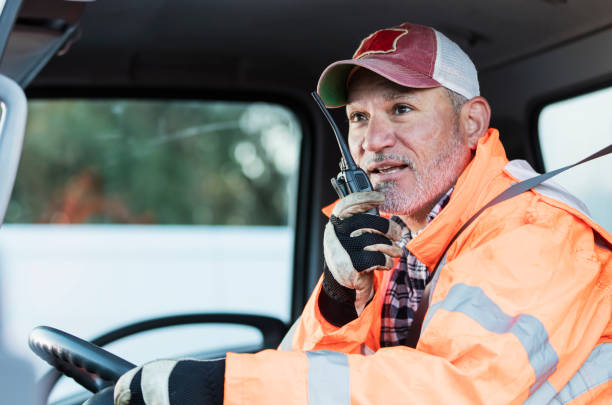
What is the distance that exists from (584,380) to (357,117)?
2.86 ft

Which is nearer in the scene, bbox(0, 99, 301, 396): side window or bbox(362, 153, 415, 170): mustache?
bbox(362, 153, 415, 170): mustache

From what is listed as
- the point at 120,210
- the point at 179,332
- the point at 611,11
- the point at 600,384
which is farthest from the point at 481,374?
the point at 120,210

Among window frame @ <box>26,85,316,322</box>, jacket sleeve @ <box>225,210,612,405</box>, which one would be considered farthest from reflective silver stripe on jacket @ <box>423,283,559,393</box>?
window frame @ <box>26,85,316,322</box>

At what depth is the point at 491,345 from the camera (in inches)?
47.4

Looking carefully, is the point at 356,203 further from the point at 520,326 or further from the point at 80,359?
the point at 80,359

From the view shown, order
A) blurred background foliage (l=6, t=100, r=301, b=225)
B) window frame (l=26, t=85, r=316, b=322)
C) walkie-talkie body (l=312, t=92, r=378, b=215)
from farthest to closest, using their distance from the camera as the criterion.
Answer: blurred background foliage (l=6, t=100, r=301, b=225) < window frame (l=26, t=85, r=316, b=322) < walkie-talkie body (l=312, t=92, r=378, b=215)

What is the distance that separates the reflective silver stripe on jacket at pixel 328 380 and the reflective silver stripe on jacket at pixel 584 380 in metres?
0.37

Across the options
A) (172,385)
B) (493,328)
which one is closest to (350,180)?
(493,328)

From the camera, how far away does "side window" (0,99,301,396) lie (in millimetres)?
2873

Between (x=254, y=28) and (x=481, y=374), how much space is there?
4.91 ft

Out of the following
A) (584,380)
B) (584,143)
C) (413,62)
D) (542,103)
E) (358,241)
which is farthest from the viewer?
(542,103)

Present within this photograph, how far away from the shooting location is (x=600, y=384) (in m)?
1.41

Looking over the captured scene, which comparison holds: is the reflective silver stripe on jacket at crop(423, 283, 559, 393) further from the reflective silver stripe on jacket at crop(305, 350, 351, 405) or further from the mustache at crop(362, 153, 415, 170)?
the mustache at crop(362, 153, 415, 170)

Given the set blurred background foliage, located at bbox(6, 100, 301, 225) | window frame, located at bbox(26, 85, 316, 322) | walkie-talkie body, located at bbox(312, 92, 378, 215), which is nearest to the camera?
walkie-talkie body, located at bbox(312, 92, 378, 215)
